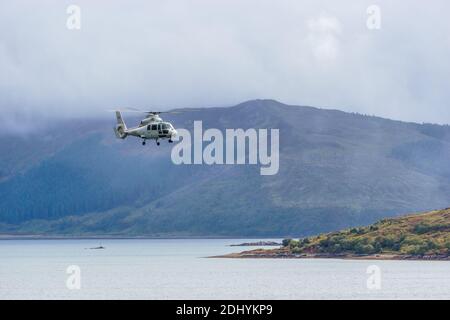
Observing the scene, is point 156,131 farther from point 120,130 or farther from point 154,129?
point 120,130

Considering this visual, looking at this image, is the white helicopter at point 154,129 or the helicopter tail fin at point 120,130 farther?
A: the helicopter tail fin at point 120,130

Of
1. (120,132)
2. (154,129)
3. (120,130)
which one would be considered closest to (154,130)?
(154,129)

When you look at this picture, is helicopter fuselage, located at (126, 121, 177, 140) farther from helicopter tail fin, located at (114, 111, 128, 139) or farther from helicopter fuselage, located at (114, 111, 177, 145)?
helicopter tail fin, located at (114, 111, 128, 139)

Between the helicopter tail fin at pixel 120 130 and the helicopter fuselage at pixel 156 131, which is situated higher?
the helicopter tail fin at pixel 120 130

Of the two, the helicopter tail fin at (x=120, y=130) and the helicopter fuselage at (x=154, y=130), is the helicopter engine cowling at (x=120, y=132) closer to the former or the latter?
the helicopter tail fin at (x=120, y=130)

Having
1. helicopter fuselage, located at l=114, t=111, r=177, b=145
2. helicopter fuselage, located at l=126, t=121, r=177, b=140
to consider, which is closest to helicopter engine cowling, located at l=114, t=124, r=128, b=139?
helicopter fuselage, located at l=114, t=111, r=177, b=145

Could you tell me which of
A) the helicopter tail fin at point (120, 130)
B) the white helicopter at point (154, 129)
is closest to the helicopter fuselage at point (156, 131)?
the white helicopter at point (154, 129)

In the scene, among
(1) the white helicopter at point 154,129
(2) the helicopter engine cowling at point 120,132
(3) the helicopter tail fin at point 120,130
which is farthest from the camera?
(3) the helicopter tail fin at point 120,130
